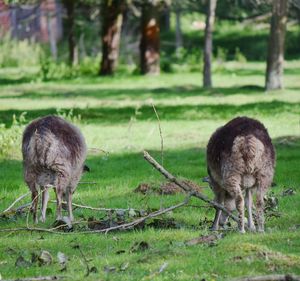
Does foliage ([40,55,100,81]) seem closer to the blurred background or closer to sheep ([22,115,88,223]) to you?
the blurred background

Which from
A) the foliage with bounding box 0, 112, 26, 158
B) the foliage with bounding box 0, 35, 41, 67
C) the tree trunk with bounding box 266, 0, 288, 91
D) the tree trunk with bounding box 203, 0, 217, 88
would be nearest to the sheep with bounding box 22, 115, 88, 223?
the foliage with bounding box 0, 112, 26, 158

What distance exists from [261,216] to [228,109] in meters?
15.6

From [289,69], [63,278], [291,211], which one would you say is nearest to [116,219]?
[291,211]

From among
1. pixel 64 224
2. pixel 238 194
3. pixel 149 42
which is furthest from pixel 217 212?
pixel 149 42

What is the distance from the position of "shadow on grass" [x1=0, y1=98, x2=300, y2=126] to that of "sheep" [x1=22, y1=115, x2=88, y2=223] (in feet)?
39.4

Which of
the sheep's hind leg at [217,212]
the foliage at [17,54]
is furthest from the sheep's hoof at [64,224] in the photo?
the foliage at [17,54]

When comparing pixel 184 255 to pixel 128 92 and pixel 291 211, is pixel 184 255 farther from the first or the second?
pixel 128 92

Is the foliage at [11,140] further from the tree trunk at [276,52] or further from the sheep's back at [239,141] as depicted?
the tree trunk at [276,52]

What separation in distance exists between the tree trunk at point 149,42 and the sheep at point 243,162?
2980 centimetres

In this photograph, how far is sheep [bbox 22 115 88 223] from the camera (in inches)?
442

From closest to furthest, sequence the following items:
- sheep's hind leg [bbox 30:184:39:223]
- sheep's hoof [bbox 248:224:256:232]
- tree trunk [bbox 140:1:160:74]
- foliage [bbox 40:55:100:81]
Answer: sheep's hoof [bbox 248:224:256:232] → sheep's hind leg [bbox 30:184:39:223] → foliage [bbox 40:55:100:81] → tree trunk [bbox 140:1:160:74]

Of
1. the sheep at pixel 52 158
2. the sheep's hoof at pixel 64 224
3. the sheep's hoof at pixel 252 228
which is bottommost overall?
the sheep's hoof at pixel 64 224

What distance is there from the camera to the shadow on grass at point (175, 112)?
81.0 feet

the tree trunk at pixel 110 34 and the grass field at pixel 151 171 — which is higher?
the tree trunk at pixel 110 34
